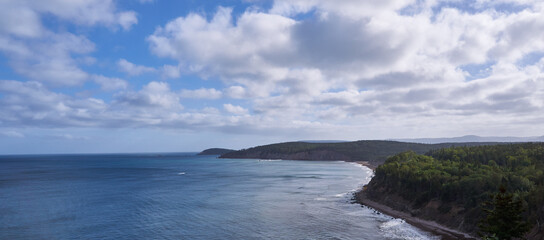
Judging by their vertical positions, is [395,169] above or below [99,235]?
above

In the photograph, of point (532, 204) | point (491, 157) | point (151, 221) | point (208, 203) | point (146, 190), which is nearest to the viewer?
point (532, 204)

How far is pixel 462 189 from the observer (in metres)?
56.3

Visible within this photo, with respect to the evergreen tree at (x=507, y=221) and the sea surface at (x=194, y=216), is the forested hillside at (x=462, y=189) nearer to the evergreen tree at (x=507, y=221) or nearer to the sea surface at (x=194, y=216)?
the sea surface at (x=194, y=216)

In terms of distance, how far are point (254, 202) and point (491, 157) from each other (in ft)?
200

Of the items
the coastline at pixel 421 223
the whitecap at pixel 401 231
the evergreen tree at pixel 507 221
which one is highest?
the evergreen tree at pixel 507 221

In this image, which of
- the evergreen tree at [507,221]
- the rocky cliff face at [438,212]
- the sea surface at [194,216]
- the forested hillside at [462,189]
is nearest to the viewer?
the evergreen tree at [507,221]

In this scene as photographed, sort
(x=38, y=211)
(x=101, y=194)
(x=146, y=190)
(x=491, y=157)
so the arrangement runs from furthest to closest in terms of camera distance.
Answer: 1. (x=146, y=190)
2. (x=101, y=194)
3. (x=491, y=157)
4. (x=38, y=211)

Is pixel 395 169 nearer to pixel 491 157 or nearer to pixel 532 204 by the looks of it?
pixel 491 157

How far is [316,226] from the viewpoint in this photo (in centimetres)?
5494

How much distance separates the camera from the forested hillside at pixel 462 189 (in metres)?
47.6

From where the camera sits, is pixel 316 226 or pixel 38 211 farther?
pixel 38 211

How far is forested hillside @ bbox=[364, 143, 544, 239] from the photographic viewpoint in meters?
47.6

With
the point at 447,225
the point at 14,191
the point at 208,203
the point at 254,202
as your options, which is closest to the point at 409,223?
the point at 447,225

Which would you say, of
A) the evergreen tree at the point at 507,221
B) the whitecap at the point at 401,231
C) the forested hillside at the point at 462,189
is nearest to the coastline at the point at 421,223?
the forested hillside at the point at 462,189
